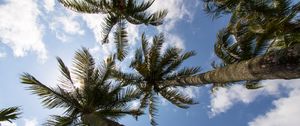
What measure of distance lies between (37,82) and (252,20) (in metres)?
6.65

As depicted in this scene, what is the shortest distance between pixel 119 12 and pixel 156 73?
3655 mm

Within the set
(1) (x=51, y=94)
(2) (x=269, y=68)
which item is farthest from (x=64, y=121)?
(2) (x=269, y=68)

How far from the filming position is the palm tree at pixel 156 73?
1466cm

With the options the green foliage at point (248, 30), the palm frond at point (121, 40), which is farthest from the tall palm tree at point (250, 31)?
the palm frond at point (121, 40)

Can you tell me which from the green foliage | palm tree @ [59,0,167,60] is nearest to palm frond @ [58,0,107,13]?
palm tree @ [59,0,167,60]

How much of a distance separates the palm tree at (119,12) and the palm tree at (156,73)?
2.00 m

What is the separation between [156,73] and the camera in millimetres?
14695

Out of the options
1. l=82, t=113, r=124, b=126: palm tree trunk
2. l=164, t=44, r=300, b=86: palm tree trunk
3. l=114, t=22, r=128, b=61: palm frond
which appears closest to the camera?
l=164, t=44, r=300, b=86: palm tree trunk

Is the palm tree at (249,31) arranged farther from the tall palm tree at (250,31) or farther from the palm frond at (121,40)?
the palm frond at (121,40)

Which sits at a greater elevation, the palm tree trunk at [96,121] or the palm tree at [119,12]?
the palm tree at [119,12]

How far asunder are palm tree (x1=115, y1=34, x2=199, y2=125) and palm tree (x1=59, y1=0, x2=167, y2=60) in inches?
78.6

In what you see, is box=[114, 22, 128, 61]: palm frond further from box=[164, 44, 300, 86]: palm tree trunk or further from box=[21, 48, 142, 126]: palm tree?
box=[164, 44, 300, 86]: palm tree trunk

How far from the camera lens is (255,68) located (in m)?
6.43

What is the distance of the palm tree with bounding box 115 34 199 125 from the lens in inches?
577
